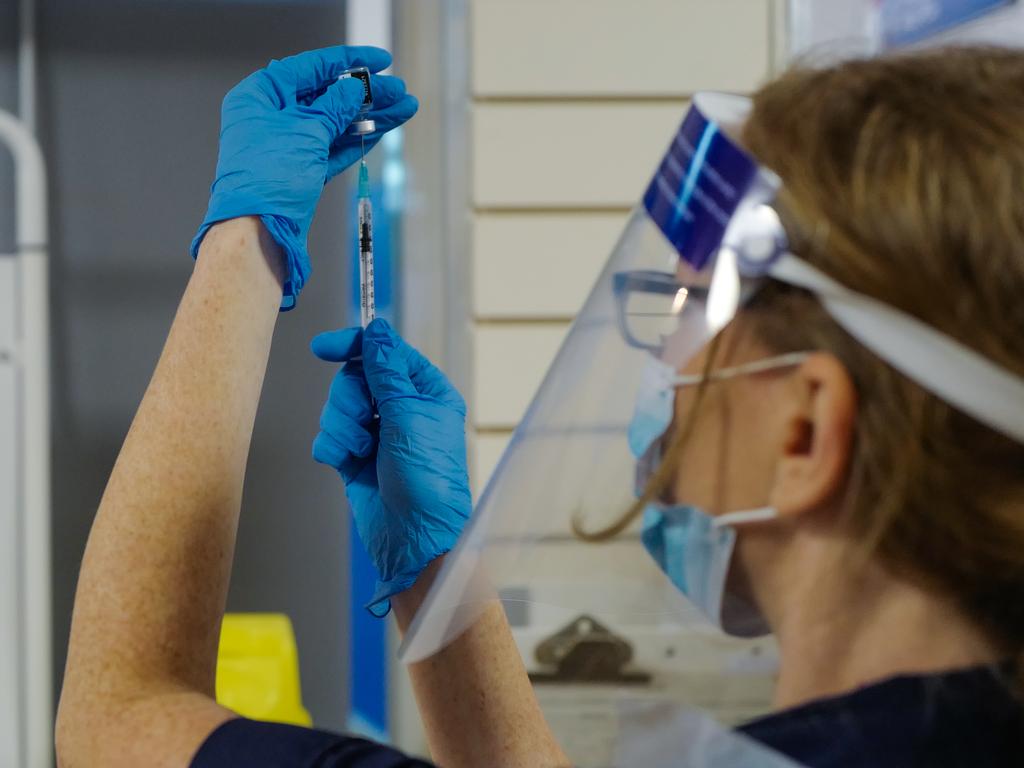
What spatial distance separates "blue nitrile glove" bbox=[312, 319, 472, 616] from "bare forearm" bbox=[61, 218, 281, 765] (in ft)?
0.57

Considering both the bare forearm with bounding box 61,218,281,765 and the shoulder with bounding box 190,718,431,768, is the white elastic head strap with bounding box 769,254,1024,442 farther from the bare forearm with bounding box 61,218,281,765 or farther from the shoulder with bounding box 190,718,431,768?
the bare forearm with bounding box 61,218,281,765

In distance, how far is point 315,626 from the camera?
2393 mm

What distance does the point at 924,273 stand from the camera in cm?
52

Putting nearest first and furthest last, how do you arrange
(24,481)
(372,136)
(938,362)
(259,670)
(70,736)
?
(938,362) → (70,736) → (372,136) → (24,481) → (259,670)

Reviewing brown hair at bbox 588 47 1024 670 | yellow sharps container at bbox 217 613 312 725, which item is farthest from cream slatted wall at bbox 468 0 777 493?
brown hair at bbox 588 47 1024 670

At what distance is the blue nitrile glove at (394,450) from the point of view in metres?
0.94

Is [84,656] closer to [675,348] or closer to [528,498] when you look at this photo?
[528,498]

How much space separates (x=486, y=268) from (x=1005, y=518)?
4.61ft

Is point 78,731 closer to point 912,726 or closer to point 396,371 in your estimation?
point 396,371

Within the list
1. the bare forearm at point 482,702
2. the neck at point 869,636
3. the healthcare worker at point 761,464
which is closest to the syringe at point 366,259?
the healthcare worker at point 761,464

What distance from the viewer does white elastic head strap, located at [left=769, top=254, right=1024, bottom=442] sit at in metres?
0.51

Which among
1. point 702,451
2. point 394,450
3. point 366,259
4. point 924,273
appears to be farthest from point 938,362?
point 366,259

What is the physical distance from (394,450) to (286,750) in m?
0.38

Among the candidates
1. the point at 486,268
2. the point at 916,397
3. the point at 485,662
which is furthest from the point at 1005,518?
the point at 486,268
